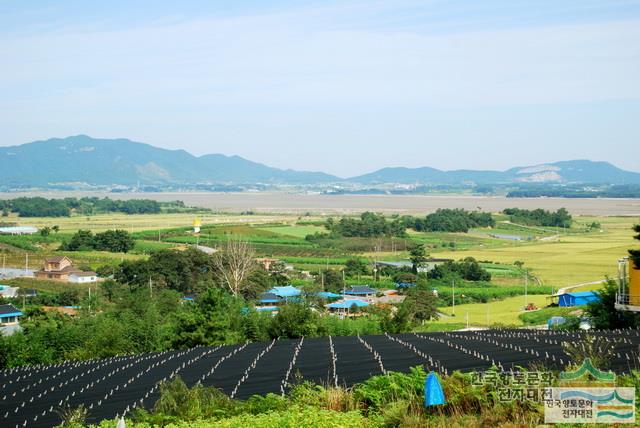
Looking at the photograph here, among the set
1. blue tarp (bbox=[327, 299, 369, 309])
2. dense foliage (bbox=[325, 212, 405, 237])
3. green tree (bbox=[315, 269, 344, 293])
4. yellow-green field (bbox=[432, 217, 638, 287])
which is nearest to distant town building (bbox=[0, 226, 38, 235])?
dense foliage (bbox=[325, 212, 405, 237])

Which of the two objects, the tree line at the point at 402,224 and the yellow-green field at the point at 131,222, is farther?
the yellow-green field at the point at 131,222

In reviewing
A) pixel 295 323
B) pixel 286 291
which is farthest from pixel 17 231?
pixel 295 323

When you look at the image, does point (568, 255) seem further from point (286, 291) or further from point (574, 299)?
point (286, 291)

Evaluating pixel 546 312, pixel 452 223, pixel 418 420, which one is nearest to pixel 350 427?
pixel 418 420

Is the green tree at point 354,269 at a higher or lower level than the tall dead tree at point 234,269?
lower

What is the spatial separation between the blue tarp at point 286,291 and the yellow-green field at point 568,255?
12012 mm

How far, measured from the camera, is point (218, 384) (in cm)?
912

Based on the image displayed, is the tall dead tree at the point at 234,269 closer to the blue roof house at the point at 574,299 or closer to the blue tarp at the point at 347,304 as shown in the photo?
the blue tarp at the point at 347,304

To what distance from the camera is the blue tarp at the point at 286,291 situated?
31.8m

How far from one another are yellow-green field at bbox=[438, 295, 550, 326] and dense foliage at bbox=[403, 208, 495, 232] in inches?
1389

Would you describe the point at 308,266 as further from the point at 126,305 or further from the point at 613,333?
the point at 613,333

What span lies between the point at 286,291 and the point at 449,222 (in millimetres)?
37292

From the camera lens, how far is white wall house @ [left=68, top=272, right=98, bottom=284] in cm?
3631

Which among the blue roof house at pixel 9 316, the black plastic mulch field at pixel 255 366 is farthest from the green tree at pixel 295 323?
the blue roof house at pixel 9 316
